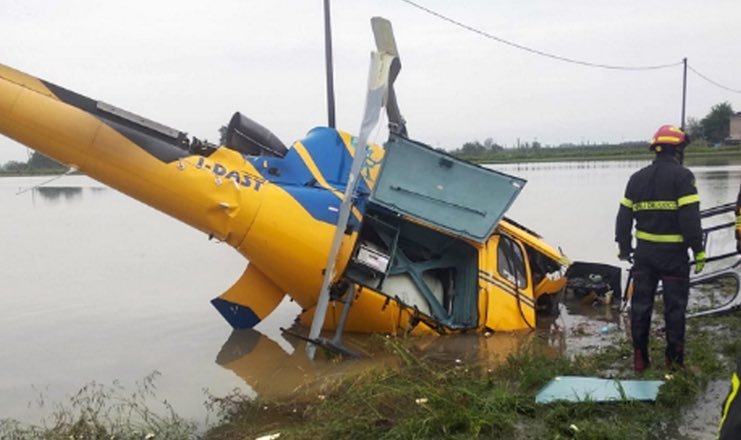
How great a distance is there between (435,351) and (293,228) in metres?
1.92

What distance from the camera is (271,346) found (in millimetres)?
8258

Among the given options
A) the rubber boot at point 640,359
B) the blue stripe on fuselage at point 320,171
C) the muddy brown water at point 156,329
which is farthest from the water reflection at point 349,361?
the blue stripe on fuselage at point 320,171

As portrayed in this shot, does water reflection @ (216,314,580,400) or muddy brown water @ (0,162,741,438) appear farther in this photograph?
muddy brown water @ (0,162,741,438)

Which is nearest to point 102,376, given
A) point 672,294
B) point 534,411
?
point 534,411

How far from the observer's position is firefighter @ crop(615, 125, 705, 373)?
515 centimetres

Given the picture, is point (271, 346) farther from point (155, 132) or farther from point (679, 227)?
point (679, 227)

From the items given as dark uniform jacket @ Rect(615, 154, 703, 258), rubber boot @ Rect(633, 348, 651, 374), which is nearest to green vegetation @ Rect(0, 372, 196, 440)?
rubber boot @ Rect(633, 348, 651, 374)

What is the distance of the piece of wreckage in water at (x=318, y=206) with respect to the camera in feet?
22.6

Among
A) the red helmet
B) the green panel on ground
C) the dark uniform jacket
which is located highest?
the red helmet

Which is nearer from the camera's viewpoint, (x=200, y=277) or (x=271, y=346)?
(x=271, y=346)

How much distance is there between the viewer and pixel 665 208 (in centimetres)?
524

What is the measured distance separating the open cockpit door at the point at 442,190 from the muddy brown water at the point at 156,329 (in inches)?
51.3

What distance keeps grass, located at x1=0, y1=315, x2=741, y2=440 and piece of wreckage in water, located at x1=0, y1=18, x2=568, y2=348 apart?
4.22 feet

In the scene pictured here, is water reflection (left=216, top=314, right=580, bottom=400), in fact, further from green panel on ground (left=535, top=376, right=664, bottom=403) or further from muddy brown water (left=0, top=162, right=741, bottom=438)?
green panel on ground (left=535, top=376, right=664, bottom=403)
